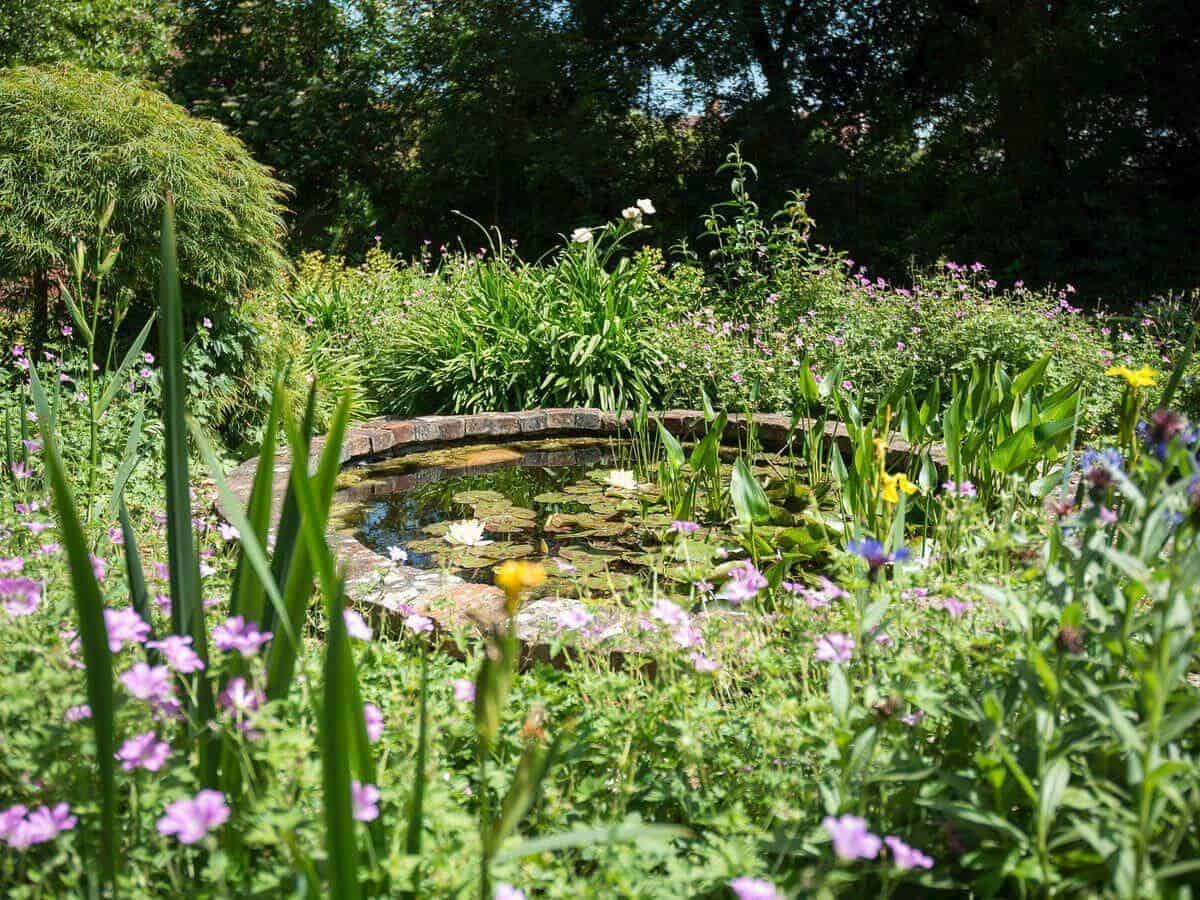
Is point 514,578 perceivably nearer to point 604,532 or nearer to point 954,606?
point 954,606

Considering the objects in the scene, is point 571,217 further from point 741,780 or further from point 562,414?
point 741,780

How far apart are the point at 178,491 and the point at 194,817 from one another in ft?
1.16

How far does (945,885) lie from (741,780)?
1.13 ft

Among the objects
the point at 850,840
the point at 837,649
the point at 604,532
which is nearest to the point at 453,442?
the point at 604,532

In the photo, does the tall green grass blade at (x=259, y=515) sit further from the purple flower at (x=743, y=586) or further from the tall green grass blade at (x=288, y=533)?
the purple flower at (x=743, y=586)

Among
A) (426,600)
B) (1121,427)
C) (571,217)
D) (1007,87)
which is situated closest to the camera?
(1121,427)

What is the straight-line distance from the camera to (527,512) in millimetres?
3365

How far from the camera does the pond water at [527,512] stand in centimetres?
281

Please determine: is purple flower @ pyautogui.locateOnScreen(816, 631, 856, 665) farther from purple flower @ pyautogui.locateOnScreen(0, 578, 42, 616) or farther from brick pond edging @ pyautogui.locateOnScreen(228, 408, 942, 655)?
brick pond edging @ pyautogui.locateOnScreen(228, 408, 942, 655)

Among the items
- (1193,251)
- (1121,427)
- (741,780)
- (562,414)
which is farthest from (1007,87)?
(741,780)

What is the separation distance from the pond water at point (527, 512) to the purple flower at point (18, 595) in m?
1.33

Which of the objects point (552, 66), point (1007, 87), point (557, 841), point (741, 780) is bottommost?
point (741, 780)

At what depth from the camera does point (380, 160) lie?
481 inches

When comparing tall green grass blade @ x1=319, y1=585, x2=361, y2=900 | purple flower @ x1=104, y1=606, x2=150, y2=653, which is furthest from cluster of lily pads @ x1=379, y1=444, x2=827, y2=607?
tall green grass blade @ x1=319, y1=585, x2=361, y2=900
